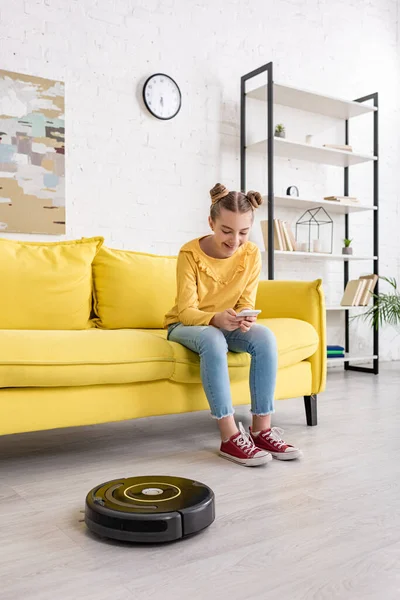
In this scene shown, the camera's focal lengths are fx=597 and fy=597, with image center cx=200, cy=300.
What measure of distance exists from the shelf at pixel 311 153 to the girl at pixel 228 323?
1701mm

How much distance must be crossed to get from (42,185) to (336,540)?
2.43 m

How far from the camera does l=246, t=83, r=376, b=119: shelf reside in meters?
3.82

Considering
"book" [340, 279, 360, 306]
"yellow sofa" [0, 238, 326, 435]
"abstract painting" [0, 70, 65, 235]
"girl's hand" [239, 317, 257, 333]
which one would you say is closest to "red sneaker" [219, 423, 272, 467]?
"yellow sofa" [0, 238, 326, 435]

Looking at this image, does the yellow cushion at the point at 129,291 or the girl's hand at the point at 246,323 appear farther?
the yellow cushion at the point at 129,291

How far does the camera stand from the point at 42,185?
315 centimetres

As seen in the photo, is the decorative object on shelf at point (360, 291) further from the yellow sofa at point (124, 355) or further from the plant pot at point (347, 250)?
the yellow sofa at point (124, 355)

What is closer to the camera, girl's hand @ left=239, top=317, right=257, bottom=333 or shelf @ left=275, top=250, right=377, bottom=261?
girl's hand @ left=239, top=317, right=257, bottom=333

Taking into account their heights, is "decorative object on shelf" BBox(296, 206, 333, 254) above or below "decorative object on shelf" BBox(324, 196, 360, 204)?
below

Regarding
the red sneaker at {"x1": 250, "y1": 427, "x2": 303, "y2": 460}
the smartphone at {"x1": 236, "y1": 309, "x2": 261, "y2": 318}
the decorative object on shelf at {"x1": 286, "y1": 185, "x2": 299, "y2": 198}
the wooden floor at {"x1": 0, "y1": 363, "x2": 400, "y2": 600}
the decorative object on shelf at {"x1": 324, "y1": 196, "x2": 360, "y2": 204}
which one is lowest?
the wooden floor at {"x1": 0, "y1": 363, "x2": 400, "y2": 600}

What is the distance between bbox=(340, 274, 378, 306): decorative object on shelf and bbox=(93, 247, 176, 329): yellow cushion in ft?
6.11

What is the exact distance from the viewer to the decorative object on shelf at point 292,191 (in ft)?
13.4

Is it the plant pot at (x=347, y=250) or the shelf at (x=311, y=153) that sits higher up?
the shelf at (x=311, y=153)

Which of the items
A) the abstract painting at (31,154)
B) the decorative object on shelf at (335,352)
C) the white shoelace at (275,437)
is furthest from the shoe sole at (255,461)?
the decorative object on shelf at (335,352)

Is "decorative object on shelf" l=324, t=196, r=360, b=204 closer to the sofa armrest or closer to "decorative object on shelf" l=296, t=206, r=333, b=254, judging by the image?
"decorative object on shelf" l=296, t=206, r=333, b=254
